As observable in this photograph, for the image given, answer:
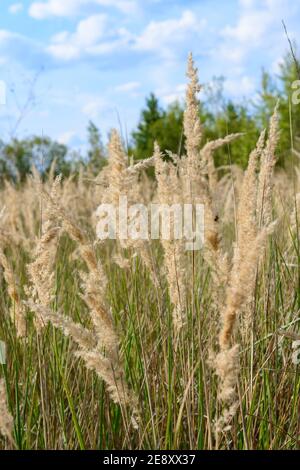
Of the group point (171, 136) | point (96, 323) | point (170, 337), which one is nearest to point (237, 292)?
point (96, 323)

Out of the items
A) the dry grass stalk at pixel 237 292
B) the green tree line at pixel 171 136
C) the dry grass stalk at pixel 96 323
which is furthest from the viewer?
the green tree line at pixel 171 136

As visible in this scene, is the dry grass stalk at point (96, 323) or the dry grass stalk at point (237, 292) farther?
the dry grass stalk at point (96, 323)

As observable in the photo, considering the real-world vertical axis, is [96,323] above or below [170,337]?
above

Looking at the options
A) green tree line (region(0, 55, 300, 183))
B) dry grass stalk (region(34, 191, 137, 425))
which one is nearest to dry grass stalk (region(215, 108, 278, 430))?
dry grass stalk (region(34, 191, 137, 425))

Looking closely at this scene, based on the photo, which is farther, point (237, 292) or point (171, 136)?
point (171, 136)

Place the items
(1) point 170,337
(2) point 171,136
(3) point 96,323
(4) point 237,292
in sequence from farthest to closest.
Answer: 1. (2) point 171,136
2. (1) point 170,337
3. (3) point 96,323
4. (4) point 237,292

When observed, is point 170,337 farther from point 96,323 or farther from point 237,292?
point 237,292

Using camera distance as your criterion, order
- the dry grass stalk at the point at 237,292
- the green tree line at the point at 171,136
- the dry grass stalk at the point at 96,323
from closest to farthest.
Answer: the dry grass stalk at the point at 237,292
the dry grass stalk at the point at 96,323
the green tree line at the point at 171,136

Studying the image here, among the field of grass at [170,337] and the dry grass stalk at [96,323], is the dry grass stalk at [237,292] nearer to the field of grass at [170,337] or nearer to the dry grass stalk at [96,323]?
the field of grass at [170,337]

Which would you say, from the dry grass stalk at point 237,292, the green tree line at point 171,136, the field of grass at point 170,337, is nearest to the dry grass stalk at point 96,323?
the field of grass at point 170,337

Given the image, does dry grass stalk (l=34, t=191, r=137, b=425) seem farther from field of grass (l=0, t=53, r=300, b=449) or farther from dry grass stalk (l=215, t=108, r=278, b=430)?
dry grass stalk (l=215, t=108, r=278, b=430)

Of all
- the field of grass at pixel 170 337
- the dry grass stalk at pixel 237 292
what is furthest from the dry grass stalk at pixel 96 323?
the dry grass stalk at pixel 237 292

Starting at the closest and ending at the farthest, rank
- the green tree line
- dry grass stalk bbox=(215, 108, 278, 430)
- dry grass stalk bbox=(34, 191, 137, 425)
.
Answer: dry grass stalk bbox=(215, 108, 278, 430) < dry grass stalk bbox=(34, 191, 137, 425) < the green tree line

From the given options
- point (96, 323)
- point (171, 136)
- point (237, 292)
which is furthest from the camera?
point (171, 136)
